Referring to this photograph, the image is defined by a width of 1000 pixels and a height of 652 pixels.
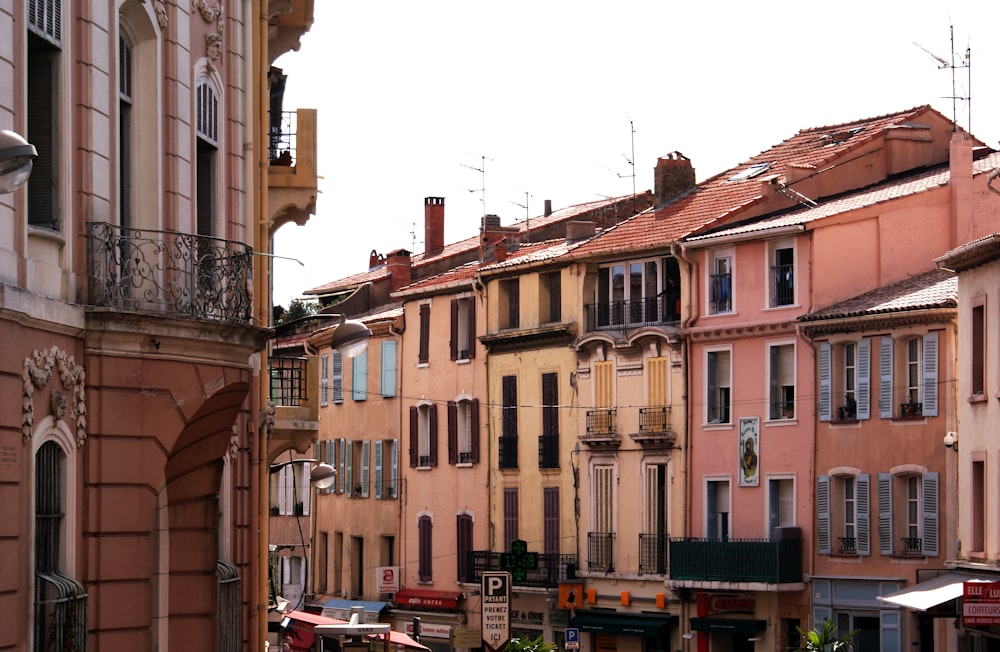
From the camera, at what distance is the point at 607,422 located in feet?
192

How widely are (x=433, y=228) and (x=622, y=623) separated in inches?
958

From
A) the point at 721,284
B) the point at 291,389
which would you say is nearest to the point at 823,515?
the point at 721,284

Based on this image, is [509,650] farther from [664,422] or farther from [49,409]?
[49,409]

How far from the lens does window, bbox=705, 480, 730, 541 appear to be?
54.9m

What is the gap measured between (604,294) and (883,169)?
8726mm

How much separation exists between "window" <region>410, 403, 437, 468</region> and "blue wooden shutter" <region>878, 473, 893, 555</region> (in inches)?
821

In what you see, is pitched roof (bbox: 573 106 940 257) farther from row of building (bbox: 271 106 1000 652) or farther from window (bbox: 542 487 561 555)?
window (bbox: 542 487 561 555)

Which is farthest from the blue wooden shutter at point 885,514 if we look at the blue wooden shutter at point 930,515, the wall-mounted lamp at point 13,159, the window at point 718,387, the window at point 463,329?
the wall-mounted lamp at point 13,159

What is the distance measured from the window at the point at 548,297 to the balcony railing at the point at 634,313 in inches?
83.3

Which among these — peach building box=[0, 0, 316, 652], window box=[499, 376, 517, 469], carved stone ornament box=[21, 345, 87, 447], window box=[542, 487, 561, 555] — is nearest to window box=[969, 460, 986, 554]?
window box=[542, 487, 561, 555]

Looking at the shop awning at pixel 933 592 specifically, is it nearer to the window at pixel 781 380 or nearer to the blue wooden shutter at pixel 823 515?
the blue wooden shutter at pixel 823 515

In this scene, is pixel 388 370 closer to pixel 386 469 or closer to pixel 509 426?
pixel 386 469

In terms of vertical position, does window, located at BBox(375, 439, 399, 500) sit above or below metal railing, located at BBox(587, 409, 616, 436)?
below

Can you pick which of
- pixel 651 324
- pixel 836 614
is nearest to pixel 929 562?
pixel 836 614
